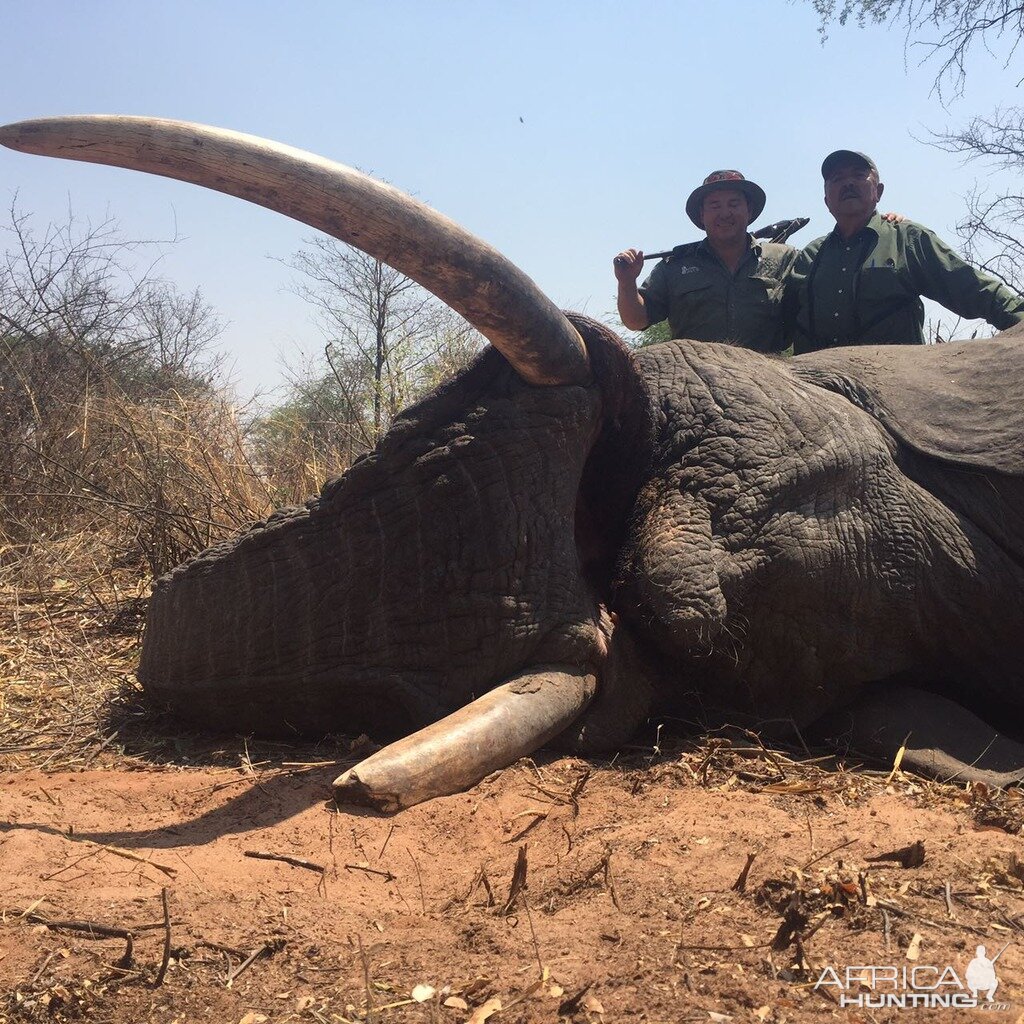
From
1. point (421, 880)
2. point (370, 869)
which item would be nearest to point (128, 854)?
point (370, 869)

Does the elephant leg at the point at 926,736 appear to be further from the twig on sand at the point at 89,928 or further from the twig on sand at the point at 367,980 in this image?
the twig on sand at the point at 89,928

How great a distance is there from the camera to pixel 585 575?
369 centimetres

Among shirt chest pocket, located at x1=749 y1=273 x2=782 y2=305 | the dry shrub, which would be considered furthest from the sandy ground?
shirt chest pocket, located at x1=749 y1=273 x2=782 y2=305

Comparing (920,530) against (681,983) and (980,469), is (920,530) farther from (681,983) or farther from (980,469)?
(681,983)

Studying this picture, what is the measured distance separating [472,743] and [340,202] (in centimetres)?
150

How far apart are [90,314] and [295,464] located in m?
4.79

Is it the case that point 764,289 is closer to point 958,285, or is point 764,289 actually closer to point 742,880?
point 958,285

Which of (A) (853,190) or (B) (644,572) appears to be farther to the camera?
(A) (853,190)

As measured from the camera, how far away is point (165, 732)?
3748 millimetres

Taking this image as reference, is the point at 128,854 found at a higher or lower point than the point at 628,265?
lower

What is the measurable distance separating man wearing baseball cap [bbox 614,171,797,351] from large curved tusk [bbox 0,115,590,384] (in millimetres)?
3289

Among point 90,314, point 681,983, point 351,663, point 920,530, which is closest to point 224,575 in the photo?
point 351,663

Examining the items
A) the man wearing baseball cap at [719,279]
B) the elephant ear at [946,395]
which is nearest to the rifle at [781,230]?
the man wearing baseball cap at [719,279]

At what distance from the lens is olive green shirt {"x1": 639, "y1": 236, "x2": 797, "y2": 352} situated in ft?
21.6
